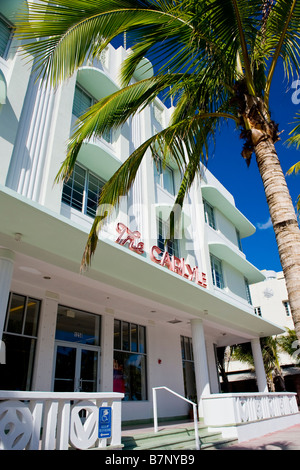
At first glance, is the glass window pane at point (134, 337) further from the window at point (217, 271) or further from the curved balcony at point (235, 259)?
the curved balcony at point (235, 259)

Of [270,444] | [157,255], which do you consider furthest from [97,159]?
[270,444]

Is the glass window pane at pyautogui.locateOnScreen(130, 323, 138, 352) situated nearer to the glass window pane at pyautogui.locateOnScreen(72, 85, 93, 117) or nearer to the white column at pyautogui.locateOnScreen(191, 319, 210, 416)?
the white column at pyautogui.locateOnScreen(191, 319, 210, 416)

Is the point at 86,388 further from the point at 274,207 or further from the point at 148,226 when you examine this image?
the point at 274,207

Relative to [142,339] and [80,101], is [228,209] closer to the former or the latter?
[142,339]

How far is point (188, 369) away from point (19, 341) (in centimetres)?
893

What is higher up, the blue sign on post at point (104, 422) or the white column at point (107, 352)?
the white column at point (107, 352)

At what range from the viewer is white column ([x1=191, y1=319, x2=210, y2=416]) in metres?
12.2

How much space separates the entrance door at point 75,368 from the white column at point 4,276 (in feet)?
12.0

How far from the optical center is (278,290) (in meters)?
33.1

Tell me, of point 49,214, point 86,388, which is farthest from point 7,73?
point 86,388

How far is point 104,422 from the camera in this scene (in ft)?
19.8

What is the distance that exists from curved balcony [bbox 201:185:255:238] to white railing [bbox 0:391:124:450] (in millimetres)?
13125

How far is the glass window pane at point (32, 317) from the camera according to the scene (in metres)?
9.50

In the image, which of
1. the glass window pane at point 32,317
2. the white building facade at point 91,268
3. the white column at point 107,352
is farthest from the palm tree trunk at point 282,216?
the white column at point 107,352
